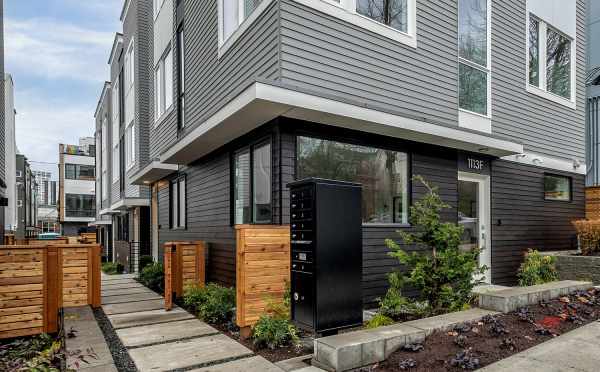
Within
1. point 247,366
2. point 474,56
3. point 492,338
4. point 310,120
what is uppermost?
point 474,56

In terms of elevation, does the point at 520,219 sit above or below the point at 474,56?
below

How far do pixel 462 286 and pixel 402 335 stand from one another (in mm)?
1808

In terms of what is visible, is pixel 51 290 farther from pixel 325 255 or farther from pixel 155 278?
pixel 325 255

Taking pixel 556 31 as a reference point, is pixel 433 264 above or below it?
below

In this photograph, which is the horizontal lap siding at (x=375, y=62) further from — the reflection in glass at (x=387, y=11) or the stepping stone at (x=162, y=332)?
the stepping stone at (x=162, y=332)

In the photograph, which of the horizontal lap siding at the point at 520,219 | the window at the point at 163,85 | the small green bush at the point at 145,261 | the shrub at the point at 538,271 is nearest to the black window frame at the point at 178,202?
the small green bush at the point at 145,261

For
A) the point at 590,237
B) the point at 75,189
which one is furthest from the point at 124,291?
the point at 75,189

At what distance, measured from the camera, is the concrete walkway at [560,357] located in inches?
133

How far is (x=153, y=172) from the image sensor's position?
10.7 meters

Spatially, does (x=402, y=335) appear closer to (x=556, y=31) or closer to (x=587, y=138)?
(x=556, y=31)

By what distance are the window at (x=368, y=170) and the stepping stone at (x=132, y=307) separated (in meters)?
3.52

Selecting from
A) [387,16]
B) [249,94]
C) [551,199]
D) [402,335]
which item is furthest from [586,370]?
[551,199]

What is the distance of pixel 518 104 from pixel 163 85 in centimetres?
875

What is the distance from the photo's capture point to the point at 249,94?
15.9 ft
